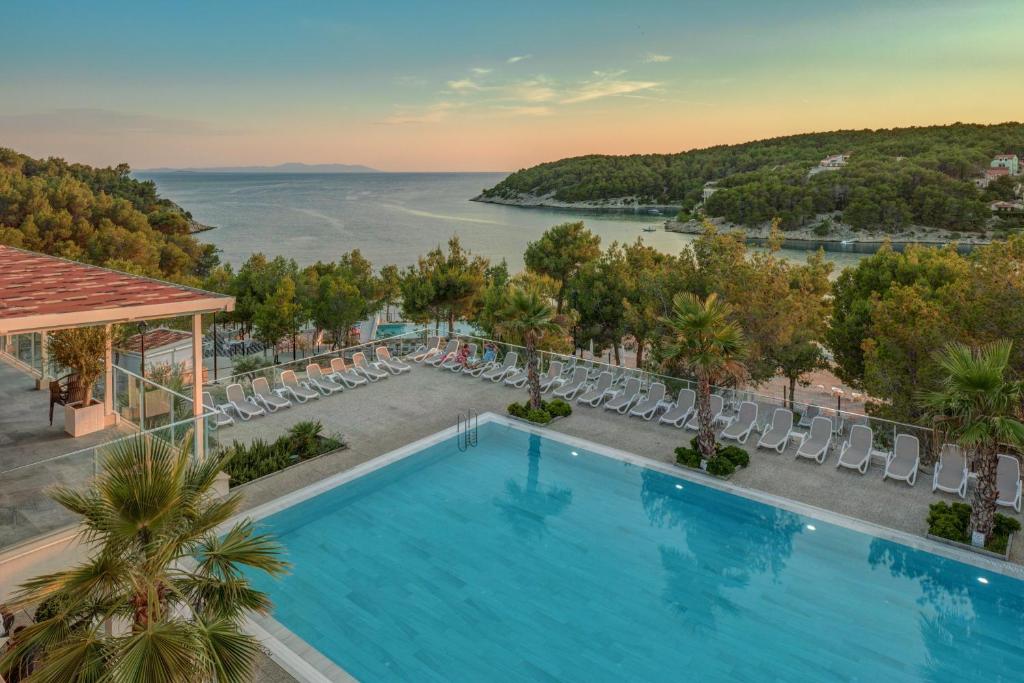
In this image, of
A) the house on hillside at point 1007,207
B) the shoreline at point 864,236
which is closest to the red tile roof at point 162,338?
the shoreline at point 864,236

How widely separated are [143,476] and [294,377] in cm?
1238

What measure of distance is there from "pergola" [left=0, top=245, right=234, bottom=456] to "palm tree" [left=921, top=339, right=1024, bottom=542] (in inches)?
388

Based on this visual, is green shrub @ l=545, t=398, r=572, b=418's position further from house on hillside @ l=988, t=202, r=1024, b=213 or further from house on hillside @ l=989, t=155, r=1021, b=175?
house on hillside @ l=989, t=155, r=1021, b=175

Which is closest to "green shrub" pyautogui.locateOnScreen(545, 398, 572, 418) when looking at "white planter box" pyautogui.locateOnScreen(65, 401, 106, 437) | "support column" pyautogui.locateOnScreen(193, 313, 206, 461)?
"support column" pyautogui.locateOnScreen(193, 313, 206, 461)

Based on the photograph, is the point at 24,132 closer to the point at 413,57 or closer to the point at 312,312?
A: the point at 413,57

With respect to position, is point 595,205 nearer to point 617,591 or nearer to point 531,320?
point 531,320

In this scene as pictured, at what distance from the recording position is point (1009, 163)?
2904 inches

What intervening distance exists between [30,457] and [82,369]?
1470 mm

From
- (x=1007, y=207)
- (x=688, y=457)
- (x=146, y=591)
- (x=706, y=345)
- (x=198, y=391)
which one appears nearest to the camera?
(x=146, y=591)

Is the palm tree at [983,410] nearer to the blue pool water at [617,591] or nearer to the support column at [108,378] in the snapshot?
the blue pool water at [617,591]

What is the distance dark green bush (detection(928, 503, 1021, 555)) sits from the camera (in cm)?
962

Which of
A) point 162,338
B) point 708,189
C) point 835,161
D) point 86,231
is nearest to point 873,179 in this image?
point 835,161

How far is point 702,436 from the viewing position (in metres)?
12.6

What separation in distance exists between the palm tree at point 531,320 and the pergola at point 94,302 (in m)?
7.49
